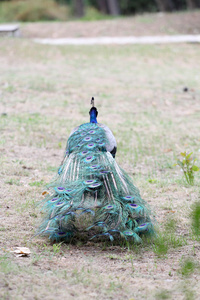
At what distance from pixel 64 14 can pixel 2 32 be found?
11.6 meters

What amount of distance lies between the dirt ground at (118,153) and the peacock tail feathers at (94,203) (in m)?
0.16

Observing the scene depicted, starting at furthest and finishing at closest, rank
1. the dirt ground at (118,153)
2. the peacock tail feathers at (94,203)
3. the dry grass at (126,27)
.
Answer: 1. the dry grass at (126,27)
2. the peacock tail feathers at (94,203)
3. the dirt ground at (118,153)

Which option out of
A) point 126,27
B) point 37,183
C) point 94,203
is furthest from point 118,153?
point 126,27

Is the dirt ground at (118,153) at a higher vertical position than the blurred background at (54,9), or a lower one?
lower

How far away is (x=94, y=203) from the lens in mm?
3680

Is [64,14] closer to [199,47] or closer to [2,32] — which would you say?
[2,32]

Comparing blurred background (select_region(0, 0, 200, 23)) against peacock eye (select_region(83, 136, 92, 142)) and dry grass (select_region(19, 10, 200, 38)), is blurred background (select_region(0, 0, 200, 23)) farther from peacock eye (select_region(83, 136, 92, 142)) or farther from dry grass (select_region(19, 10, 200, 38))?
peacock eye (select_region(83, 136, 92, 142))

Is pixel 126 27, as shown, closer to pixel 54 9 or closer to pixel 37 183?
pixel 54 9

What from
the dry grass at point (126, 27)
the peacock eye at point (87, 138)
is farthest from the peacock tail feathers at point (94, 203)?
the dry grass at point (126, 27)

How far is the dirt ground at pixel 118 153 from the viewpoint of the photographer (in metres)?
3.15

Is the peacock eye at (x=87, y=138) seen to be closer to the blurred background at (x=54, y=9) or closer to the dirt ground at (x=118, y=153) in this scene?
the dirt ground at (x=118, y=153)

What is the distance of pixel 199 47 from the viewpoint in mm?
Result: 16594

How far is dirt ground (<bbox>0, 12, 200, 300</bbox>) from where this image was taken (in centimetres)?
315

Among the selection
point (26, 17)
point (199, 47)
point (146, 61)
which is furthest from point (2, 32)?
point (26, 17)
